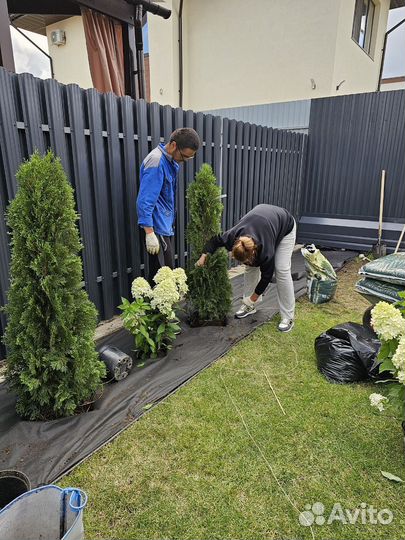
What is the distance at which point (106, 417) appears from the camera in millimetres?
2137

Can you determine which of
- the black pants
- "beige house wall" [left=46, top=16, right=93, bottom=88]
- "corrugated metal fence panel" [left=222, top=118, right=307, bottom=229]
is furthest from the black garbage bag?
"beige house wall" [left=46, top=16, right=93, bottom=88]

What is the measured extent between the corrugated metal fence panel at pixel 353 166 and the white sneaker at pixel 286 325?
3.94m

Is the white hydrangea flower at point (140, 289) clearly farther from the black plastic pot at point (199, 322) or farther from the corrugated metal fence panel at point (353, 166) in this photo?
the corrugated metal fence panel at point (353, 166)

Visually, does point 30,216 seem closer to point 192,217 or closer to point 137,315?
point 137,315

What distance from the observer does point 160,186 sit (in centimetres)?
300

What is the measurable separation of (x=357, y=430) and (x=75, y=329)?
1.88 meters

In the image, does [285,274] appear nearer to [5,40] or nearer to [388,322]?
[388,322]

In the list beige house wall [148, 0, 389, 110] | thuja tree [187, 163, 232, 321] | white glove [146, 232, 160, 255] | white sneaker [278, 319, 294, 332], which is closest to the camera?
white glove [146, 232, 160, 255]

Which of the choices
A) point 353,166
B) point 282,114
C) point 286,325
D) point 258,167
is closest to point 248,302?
point 286,325

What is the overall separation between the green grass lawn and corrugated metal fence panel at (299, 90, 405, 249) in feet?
16.1

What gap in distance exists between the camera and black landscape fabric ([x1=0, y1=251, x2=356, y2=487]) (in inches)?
71.1

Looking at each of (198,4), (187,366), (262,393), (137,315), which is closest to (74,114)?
(137,315)

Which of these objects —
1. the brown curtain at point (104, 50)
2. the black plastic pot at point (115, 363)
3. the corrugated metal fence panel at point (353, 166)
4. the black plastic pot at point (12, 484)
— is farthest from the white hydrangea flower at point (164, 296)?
the corrugated metal fence panel at point (353, 166)

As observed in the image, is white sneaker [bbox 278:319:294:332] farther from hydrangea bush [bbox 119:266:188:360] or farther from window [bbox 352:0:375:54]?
window [bbox 352:0:375:54]
